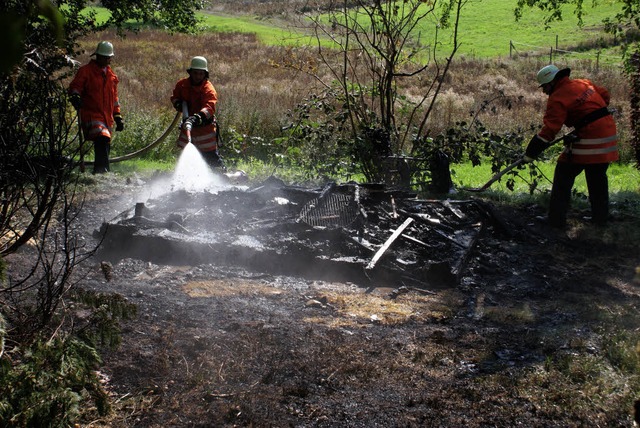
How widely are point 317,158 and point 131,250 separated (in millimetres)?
4093

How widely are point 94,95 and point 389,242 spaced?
5.23 meters

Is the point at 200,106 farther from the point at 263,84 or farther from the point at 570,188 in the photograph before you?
the point at 263,84

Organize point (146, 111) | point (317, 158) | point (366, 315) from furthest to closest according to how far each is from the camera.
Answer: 1. point (146, 111)
2. point (317, 158)
3. point (366, 315)

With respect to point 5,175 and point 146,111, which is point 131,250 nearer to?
point 5,175

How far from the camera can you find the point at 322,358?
A: 171 inches

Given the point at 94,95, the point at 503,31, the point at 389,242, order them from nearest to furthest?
1. the point at 389,242
2. the point at 94,95
3. the point at 503,31

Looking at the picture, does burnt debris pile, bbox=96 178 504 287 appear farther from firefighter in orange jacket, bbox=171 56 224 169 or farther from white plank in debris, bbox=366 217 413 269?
firefighter in orange jacket, bbox=171 56 224 169

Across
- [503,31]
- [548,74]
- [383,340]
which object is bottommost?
[383,340]

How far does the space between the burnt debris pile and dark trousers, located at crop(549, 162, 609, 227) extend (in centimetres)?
89

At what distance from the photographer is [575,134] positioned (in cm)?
788

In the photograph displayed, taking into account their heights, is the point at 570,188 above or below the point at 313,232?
above

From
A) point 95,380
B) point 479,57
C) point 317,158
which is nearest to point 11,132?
point 95,380

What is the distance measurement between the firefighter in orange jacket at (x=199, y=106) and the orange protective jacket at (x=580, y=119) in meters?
4.49

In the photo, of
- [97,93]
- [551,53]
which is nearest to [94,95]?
[97,93]
